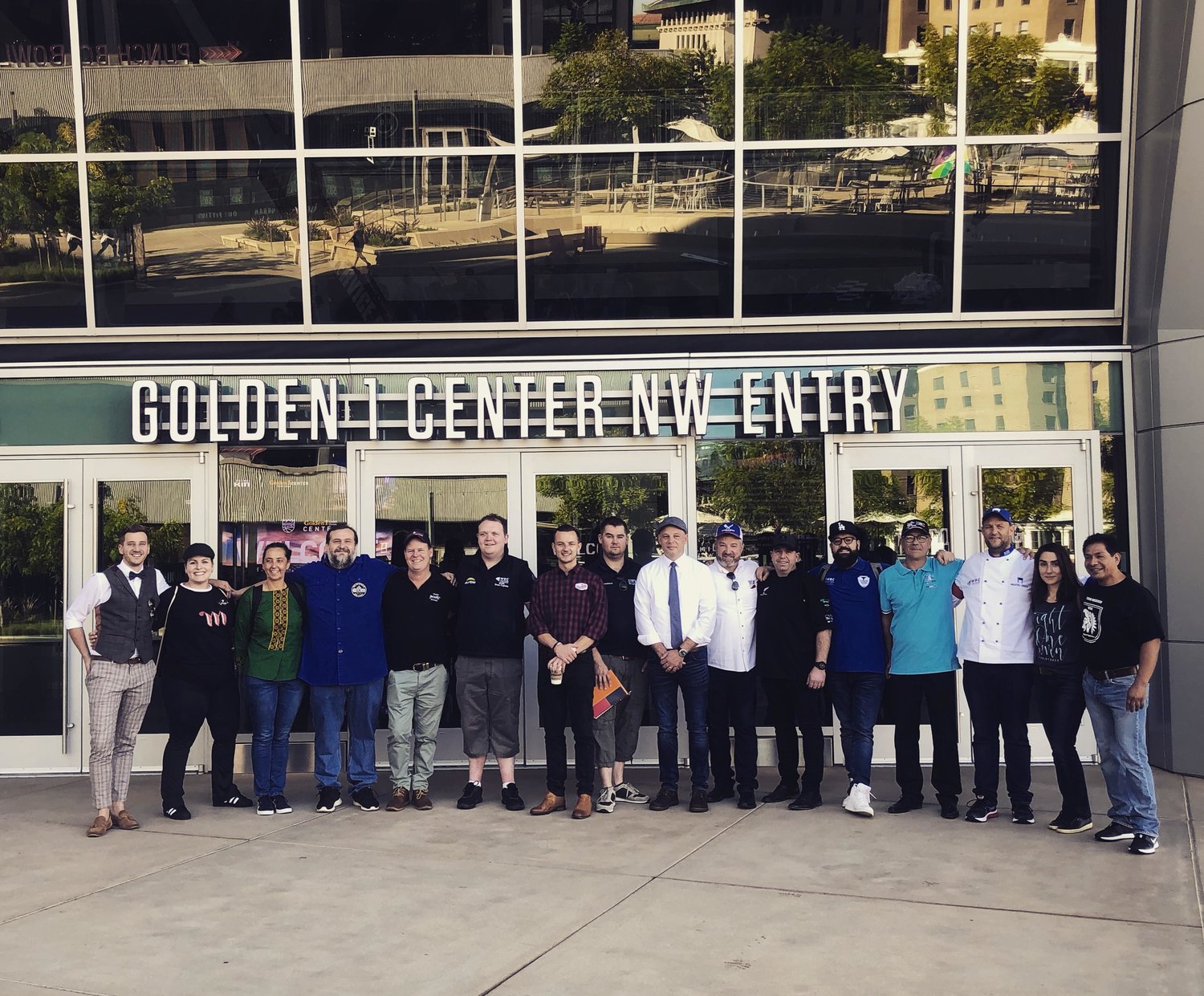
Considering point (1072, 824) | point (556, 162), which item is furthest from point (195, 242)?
point (1072, 824)

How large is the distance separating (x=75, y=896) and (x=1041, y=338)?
314 inches

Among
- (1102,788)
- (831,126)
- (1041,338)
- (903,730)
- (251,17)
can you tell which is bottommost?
(1102,788)

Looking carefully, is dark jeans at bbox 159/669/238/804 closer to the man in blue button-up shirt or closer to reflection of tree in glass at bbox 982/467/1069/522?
the man in blue button-up shirt

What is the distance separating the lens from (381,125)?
1038cm

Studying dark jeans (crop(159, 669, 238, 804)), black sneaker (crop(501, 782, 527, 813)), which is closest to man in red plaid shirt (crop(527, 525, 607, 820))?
black sneaker (crop(501, 782, 527, 813))

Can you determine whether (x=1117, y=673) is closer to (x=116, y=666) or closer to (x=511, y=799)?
(x=511, y=799)

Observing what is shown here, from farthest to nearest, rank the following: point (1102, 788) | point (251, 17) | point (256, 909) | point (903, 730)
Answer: point (251, 17) < point (1102, 788) < point (903, 730) < point (256, 909)

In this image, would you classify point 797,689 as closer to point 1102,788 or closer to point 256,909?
point 1102,788

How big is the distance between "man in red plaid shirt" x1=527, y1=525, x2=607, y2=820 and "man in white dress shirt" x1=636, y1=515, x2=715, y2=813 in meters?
0.34

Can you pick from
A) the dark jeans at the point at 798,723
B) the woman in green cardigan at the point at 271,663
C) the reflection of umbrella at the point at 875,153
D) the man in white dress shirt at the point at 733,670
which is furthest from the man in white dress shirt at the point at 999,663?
the woman in green cardigan at the point at 271,663

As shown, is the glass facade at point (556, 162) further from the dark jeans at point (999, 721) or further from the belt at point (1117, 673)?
the belt at point (1117, 673)

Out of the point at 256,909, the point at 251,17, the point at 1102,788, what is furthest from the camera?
the point at 251,17

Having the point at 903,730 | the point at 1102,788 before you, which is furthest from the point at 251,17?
the point at 1102,788

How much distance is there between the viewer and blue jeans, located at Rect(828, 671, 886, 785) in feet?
28.2
